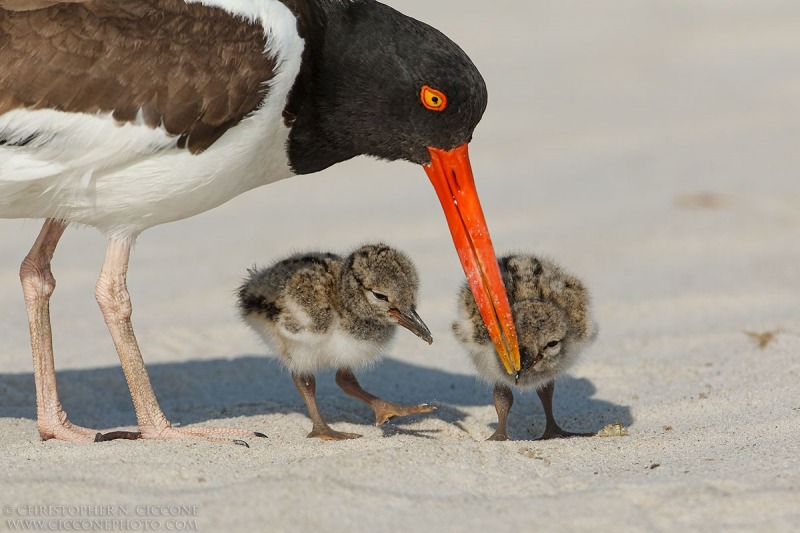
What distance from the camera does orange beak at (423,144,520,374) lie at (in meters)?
5.50

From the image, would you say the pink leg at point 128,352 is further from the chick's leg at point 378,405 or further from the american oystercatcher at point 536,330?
the american oystercatcher at point 536,330

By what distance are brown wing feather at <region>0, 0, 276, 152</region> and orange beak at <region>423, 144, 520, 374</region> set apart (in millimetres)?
1088

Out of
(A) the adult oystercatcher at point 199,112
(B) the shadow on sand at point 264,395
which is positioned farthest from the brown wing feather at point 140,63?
(B) the shadow on sand at point 264,395

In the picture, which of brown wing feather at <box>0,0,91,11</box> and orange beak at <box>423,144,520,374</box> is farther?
orange beak at <box>423,144,520,374</box>

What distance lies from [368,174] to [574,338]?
19.9ft

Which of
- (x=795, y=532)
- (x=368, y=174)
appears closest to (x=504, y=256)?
(x=795, y=532)

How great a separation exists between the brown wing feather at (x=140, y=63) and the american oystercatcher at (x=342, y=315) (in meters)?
1.00

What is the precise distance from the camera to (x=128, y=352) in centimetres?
579

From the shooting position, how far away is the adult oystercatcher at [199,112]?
16.6ft

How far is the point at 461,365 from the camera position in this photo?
7.49m

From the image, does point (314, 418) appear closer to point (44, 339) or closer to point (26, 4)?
point (44, 339)

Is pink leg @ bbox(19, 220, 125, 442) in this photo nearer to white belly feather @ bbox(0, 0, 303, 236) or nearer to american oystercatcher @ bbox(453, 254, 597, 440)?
white belly feather @ bbox(0, 0, 303, 236)

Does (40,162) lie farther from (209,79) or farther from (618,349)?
(618,349)

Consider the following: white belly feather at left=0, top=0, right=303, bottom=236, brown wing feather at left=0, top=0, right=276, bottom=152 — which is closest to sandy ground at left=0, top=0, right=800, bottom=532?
white belly feather at left=0, top=0, right=303, bottom=236
